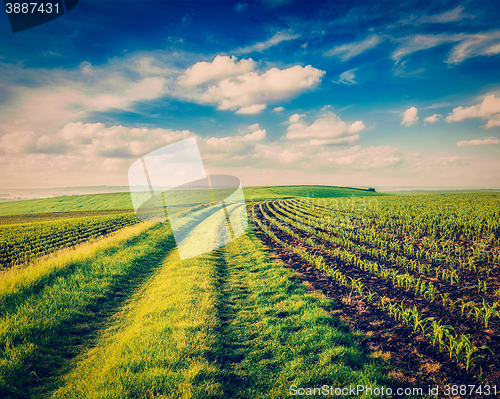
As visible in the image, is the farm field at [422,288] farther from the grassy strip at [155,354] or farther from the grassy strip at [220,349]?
the grassy strip at [155,354]

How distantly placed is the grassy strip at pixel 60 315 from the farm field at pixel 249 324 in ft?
0.11

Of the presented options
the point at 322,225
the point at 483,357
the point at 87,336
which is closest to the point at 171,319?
the point at 87,336

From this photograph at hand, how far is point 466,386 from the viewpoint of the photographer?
4145 mm

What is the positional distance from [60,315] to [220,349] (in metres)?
5.31

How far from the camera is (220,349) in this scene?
17.7 feet

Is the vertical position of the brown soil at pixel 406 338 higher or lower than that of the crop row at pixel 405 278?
lower

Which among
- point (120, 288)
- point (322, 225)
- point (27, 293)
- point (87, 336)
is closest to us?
point (87, 336)

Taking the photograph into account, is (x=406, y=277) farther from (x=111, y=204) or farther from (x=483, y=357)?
(x=111, y=204)

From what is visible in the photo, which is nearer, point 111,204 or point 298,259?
point 298,259

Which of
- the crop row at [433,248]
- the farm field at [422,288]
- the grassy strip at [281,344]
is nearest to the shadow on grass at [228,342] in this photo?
the grassy strip at [281,344]

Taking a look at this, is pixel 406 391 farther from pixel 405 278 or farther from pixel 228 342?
pixel 405 278

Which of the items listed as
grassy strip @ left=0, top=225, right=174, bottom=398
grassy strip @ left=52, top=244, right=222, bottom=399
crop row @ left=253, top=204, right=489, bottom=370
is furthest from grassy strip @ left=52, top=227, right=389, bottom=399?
crop row @ left=253, top=204, right=489, bottom=370

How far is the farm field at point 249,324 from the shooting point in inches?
176

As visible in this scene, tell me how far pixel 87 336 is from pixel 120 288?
10.7 feet
